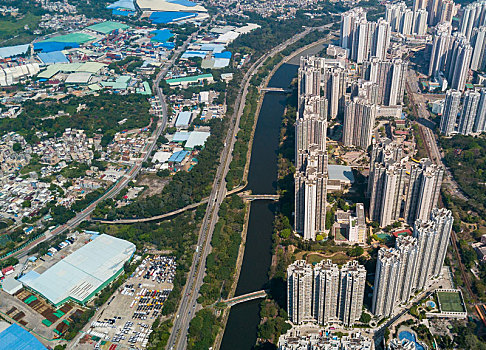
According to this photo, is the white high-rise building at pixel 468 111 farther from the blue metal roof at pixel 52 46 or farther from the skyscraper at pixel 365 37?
the blue metal roof at pixel 52 46

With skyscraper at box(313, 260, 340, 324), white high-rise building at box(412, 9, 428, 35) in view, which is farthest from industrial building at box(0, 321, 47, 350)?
white high-rise building at box(412, 9, 428, 35)

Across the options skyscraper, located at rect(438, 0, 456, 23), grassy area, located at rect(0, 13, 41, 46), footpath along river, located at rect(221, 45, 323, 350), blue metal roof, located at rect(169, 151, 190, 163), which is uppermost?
skyscraper, located at rect(438, 0, 456, 23)

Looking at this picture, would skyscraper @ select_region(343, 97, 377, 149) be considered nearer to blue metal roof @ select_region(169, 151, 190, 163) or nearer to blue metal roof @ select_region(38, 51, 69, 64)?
blue metal roof @ select_region(169, 151, 190, 163)

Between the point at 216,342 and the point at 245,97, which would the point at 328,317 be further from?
the point at 245,97

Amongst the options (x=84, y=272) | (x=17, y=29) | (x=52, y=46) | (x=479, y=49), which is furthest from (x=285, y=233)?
(x=17, y=29)

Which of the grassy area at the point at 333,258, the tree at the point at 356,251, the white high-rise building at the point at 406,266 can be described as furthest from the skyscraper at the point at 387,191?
the white high-rise building at the point at 406,266

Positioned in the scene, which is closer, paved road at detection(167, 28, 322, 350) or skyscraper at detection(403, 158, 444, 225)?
paved road at detection(167, 28, 322, 350)
